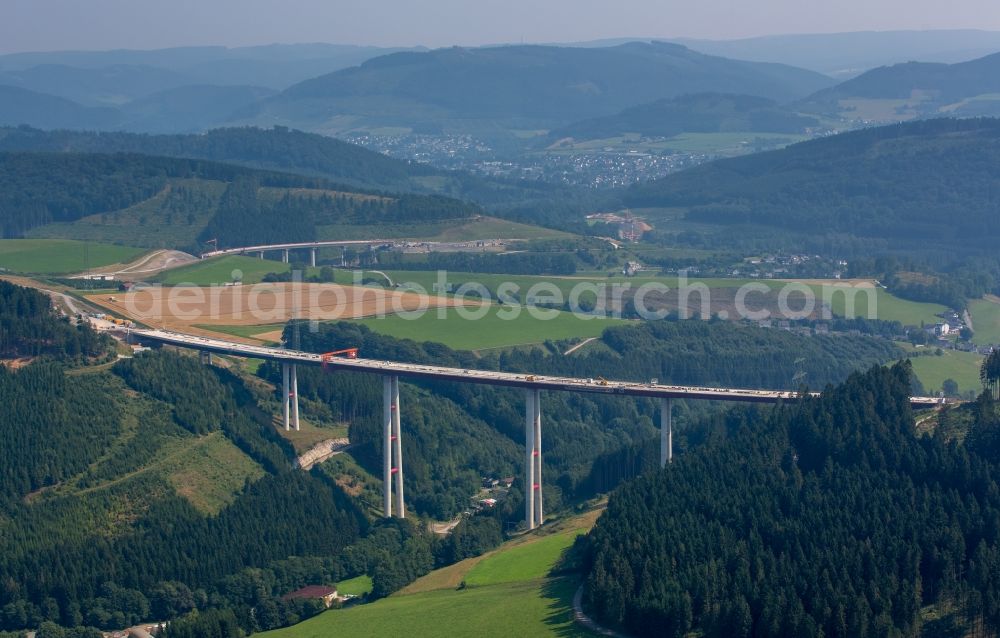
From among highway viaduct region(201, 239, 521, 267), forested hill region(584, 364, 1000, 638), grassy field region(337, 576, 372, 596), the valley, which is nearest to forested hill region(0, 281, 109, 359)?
the valley

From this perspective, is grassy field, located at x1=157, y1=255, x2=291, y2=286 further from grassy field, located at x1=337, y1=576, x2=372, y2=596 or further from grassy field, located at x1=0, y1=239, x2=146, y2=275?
grassy field, located at x1=337, y1=576, x2=372, y2=596

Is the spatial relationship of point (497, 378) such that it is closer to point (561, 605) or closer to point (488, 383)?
point (488, 383)

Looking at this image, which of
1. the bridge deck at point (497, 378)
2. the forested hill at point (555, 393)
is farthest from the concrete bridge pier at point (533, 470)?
the forested hill at point (555, 393)

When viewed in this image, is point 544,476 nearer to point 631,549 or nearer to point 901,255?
point 631,549

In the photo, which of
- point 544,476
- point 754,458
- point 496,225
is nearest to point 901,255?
point 496,225

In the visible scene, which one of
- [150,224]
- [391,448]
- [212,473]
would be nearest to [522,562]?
[391,448]
